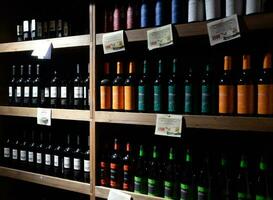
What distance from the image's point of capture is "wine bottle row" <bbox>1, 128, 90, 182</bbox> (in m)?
1.82

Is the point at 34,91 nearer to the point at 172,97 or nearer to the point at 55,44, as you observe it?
the point at 55,44

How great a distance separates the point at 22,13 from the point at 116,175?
137 cm

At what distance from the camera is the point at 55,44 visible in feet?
5.94

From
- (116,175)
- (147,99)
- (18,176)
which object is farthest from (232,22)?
(18,176)

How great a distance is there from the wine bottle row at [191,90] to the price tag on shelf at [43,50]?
35cm

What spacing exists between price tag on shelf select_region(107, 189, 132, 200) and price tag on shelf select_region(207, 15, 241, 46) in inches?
33.1

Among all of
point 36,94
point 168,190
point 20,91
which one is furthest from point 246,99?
point 20,91

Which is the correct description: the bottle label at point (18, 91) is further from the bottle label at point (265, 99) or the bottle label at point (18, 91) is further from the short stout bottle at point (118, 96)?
the bottle label at point (265, 99)

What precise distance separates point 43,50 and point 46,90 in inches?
10.9

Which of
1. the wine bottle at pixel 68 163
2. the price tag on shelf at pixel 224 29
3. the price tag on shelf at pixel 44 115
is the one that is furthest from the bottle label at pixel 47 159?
the price tag on shelf at pixel 224 29

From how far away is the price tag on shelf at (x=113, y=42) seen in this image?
1.58m

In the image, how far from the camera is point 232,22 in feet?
4.23

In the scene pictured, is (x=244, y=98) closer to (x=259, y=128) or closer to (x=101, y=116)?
(x=259, y=128)

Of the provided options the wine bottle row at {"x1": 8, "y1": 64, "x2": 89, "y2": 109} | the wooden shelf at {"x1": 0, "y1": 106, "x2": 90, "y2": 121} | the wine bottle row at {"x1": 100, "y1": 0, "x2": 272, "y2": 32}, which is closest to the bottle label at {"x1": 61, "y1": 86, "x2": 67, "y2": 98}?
the wine bottle row at {"x1": 8, "y1": 64, "x2": 89, "y2": 109}
